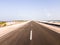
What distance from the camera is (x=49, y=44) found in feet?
25.6

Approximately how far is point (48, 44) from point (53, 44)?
0.34 metres

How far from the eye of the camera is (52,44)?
779 centimetres

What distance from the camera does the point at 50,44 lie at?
25.6ft

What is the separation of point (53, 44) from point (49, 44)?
0.27 metres

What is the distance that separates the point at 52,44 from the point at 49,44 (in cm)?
20

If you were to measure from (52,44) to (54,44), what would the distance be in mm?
134

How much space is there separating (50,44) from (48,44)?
0.14 m

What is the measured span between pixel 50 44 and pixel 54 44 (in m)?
0.27

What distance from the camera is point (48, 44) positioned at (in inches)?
308

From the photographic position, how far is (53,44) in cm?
779

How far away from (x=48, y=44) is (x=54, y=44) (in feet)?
1.32

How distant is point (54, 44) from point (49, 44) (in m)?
0.34
